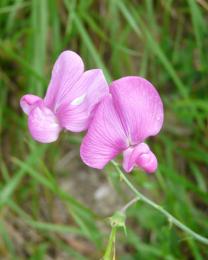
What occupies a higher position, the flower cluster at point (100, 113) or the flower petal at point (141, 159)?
the flower cluster at point (100, 113)

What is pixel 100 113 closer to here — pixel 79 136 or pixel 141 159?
pixel 141 159

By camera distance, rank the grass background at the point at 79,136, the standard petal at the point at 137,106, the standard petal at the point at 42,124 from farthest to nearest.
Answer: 1. the grass background at the point at 79,136
2. the standard petal at the point at 42,124
3. the standard petal at the point at 137,106

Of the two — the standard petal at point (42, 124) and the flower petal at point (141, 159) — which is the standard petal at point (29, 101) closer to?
the standard petal at point (42, 124)

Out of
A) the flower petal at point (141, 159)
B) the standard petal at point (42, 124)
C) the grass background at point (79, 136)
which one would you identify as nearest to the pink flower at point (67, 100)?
the standard petal at point (42, 124)

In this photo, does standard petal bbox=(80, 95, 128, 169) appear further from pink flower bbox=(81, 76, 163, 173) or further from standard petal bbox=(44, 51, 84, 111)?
standard petal bbox=(44, 51, 84, 111)

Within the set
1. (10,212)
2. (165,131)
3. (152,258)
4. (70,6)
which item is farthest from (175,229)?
(70,6)

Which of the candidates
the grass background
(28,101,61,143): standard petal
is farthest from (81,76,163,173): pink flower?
the grass background

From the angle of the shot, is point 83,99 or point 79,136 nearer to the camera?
point 83,99

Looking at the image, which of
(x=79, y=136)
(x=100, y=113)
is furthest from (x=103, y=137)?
(x=79, y=136)
